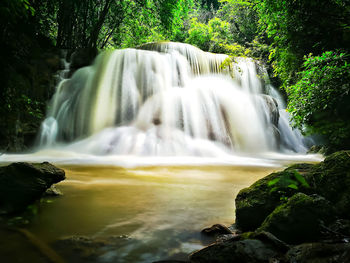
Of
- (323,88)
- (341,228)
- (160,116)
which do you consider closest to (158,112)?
(160,116)

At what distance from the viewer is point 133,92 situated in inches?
486

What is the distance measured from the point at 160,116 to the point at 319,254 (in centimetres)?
996

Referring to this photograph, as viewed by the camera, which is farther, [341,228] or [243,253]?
[341,228]

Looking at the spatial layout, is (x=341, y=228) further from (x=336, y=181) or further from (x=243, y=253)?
(x=243, y=253)

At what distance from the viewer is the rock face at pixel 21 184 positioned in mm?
2648

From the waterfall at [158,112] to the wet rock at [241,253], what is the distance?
7.67 metres

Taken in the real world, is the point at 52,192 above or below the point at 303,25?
below

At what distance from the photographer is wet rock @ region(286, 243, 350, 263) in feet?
4.45

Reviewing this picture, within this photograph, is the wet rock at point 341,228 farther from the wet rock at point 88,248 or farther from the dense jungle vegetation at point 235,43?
the dense jungle vegetation at point 235,43

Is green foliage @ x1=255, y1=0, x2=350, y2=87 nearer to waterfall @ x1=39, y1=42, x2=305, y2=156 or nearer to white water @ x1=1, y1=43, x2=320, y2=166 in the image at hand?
white water @ x1=1, y1=43, x2=320, y2=166

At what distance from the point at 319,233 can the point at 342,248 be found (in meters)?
0.56

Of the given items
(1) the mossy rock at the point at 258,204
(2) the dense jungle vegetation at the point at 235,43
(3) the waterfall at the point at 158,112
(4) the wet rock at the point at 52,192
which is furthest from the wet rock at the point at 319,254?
(3) the waterfall at the point at 158,112

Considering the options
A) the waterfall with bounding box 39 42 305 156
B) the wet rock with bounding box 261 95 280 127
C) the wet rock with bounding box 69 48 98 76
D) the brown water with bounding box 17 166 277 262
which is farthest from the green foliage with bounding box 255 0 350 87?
the wet rock with bounding box 69 48 98 76

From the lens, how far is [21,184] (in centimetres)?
274
